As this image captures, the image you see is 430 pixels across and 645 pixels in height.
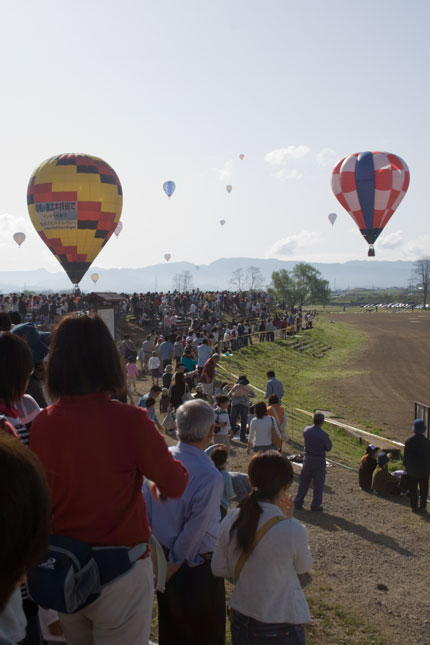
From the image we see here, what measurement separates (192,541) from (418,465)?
7.49 m

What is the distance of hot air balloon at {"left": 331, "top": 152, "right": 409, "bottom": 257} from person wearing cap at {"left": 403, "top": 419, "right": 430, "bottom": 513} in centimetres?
2456


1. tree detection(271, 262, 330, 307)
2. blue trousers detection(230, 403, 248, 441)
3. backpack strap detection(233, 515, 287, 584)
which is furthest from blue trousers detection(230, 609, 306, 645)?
tree detection(271, 262, 330, 307)

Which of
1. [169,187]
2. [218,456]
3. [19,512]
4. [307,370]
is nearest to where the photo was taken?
[19,512]

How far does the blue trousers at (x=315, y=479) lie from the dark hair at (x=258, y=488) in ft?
19.9

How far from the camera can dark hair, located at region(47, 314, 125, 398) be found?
2859 mm

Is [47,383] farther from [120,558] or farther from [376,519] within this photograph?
[376,519]

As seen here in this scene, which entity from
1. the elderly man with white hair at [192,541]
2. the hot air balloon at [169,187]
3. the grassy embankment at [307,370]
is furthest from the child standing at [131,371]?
the hot air balloon at [169,187]

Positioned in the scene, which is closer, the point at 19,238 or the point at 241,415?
the point at 241,415

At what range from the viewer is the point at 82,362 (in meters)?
2.88

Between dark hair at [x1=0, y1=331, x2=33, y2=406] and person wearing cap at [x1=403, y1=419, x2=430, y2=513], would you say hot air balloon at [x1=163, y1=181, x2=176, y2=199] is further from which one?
dark hair at [x1=0, y1=331, x2=33, y2=406]

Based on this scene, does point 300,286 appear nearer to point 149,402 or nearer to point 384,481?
point 384,481

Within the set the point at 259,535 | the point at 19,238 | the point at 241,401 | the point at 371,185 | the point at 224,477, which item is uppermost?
the point at 371,185

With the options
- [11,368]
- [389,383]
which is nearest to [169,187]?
[389,383]

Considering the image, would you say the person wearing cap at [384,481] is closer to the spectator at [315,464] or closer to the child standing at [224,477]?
the spectator at [315,464]
